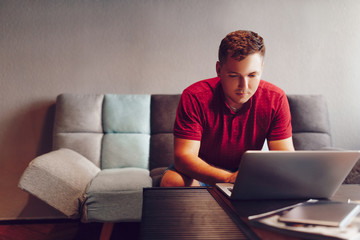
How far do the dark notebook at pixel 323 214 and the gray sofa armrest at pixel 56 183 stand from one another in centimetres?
121

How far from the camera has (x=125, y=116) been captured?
2053mm

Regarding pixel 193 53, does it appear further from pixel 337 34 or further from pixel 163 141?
pixel 337 34

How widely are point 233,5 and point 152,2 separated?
71cm

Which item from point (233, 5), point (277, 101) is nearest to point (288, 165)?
point (277, 101)

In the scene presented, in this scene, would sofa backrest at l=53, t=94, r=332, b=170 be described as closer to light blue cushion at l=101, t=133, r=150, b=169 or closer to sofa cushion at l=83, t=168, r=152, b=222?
A: light blue cushion at l=101, t=133, r=150, b=169

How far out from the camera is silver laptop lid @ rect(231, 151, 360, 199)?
667 mm

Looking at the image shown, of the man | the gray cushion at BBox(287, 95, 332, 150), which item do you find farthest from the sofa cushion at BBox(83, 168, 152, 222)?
the gray cushion at BBox(287, 95, 332, 150)

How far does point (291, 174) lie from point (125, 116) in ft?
5.04

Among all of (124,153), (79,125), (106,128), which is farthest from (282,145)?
(79,125)

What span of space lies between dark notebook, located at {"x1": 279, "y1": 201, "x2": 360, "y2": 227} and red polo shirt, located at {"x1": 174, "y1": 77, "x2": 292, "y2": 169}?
605 mm

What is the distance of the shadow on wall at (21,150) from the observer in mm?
2174

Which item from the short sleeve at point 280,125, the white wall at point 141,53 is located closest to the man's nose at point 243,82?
the short sleeve at point 280,125

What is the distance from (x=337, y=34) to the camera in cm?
241

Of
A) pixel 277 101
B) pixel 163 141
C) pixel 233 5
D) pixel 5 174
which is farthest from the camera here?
pixel 233 5
